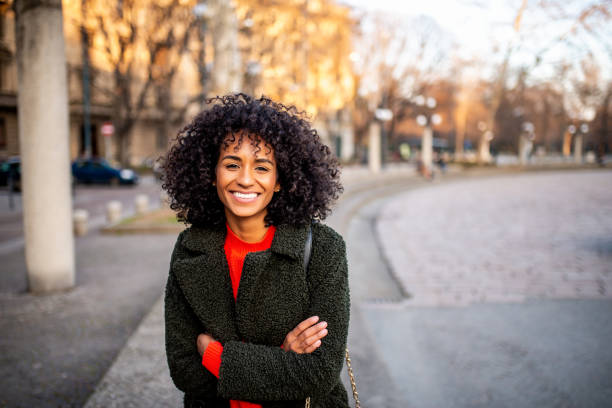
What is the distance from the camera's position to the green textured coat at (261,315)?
1.61m

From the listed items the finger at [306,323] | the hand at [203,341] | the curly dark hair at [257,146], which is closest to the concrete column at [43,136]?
the curly dark hair at [257,146]

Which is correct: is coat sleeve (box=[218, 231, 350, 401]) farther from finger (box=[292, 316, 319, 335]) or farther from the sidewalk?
the sidewalk

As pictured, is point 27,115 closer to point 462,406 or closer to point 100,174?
point 462,406

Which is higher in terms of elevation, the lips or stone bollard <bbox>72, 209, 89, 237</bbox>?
the lips

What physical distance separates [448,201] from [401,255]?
9.88m

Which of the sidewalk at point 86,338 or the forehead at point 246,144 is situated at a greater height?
the forehead at point 246,144

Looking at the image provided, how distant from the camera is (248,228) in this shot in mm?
1859

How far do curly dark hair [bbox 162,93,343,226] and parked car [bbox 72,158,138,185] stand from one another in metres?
24.8

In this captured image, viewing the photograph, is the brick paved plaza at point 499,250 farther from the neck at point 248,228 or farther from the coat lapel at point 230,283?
the coat lapel at point 230,283

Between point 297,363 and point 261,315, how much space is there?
0.70 ft

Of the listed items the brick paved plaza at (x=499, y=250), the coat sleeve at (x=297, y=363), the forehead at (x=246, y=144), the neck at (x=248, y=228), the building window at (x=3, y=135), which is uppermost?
the building window at (x=3, y=135)

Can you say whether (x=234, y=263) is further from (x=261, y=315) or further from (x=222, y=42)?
(x=222, y=42)

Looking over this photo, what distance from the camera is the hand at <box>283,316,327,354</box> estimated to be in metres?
1.63

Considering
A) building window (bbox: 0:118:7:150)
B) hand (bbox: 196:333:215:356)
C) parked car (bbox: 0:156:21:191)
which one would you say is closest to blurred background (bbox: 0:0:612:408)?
hand (bbox: 196:333:215:356)
